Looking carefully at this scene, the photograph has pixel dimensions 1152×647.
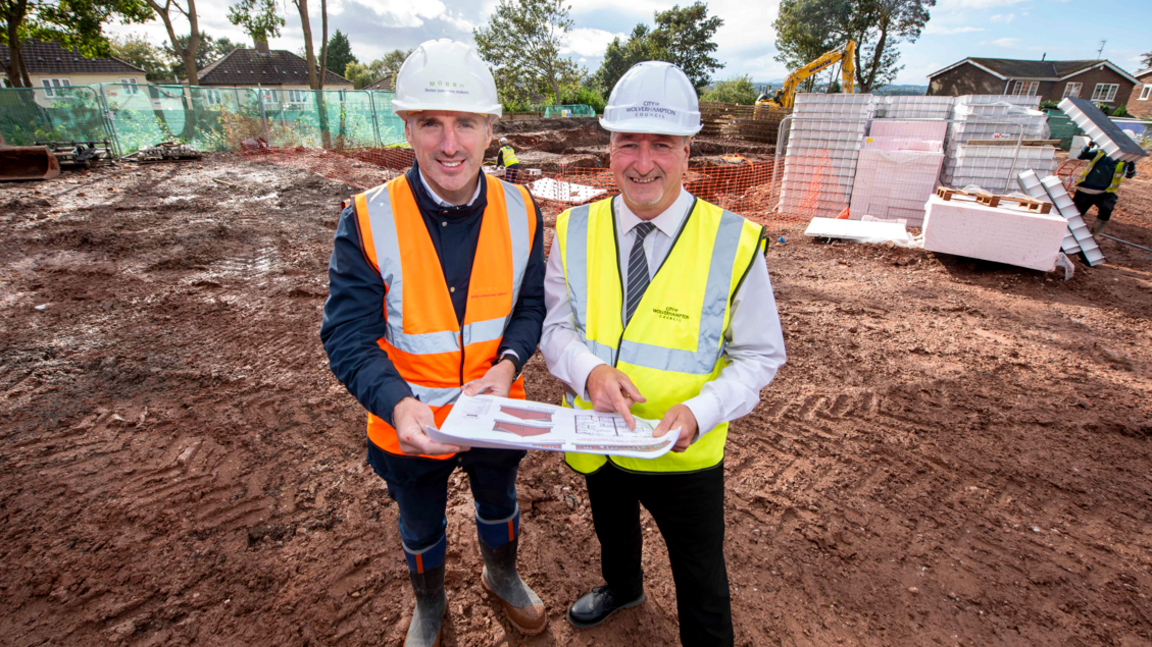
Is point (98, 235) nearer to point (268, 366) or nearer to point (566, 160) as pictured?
point (268, 366)

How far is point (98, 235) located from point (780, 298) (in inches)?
400

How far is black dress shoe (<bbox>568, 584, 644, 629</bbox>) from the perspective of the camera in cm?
250

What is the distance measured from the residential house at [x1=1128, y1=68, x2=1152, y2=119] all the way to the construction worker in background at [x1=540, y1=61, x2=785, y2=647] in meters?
57.7

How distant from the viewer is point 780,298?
21.3 ft

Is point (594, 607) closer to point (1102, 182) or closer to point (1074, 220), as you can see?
point (1074, 220)

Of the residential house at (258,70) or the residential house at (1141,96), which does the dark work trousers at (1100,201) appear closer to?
the residential house at (1141,96)

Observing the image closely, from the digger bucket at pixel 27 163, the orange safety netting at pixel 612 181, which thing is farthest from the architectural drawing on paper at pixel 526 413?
the digger bucket at pixel 27 163

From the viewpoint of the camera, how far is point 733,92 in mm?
48312

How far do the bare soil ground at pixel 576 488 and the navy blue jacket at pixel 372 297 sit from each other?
4.70 feet

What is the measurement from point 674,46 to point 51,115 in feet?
166

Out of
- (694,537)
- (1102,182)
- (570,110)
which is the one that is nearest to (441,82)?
(694,537)

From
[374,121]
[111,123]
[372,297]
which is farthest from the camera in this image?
[374,121]

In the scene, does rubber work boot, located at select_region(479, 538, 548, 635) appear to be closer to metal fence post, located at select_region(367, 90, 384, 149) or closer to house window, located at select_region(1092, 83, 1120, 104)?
metal fence post, located at select_region(367, 90, 384, 149)

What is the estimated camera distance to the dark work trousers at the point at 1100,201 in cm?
910
